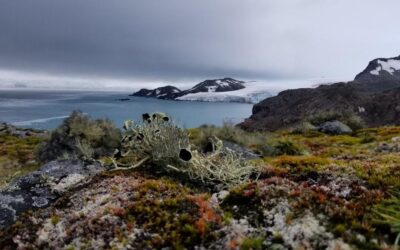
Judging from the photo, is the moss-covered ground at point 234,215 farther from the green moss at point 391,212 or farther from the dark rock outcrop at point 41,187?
the dark rock outcrop at point 41,187

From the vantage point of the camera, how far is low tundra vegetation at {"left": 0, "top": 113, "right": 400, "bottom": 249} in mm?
6406

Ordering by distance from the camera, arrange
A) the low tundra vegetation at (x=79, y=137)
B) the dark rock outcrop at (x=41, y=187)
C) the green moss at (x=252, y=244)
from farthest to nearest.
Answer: the low tundra vegetation at (x=79, y=137) < the dark rock outcrop at (x=41, y=187) < the green moss at (x=252, y=244)

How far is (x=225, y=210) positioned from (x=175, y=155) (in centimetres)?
320

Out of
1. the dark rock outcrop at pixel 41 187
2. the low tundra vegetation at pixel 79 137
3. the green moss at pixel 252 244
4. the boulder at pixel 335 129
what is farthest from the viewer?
the boulder at pixel 335 129

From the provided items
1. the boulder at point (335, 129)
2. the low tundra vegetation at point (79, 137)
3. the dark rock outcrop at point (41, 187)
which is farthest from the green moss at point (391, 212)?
the boulder at point (335, 129)

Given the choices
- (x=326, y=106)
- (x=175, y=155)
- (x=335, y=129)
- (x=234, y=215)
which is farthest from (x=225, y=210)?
(x=326, y=106)

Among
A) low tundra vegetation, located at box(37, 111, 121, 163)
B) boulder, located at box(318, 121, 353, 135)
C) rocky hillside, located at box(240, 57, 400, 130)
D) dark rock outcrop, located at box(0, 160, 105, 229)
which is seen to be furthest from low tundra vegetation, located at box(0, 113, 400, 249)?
rocky hillside, located at box(240, 57, 400, 130)

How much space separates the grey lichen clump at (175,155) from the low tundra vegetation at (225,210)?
0.16 ft

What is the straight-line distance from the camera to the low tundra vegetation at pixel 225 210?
641cm

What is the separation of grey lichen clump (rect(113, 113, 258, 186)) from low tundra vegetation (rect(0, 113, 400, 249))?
0.05 metres

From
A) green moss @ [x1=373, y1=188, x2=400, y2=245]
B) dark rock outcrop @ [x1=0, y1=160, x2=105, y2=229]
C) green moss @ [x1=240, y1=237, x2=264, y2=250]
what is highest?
green moss @ [x1=373, y1=188, x2=400, y2=245]

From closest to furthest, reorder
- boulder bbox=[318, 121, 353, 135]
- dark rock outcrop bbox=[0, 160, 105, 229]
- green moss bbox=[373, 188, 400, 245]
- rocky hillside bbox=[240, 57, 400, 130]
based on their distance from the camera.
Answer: green moss bbox=[373, 188, 400, 245] < dark rock outcrop bbox=[0, 160, 105, 229] < boulder bbox=[318, 121, 353, 135] < rocky hillside bbox=[240, 57, 400, 130]

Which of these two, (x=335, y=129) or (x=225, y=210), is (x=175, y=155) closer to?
(x=225, y=210)

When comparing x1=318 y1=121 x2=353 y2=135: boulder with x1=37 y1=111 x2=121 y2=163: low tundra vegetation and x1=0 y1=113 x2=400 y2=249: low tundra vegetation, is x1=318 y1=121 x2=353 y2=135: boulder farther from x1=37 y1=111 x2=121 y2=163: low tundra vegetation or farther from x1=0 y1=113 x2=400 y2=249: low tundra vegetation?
x1=0 y1=113 x2=400 y2=249: low tundra vegetation
